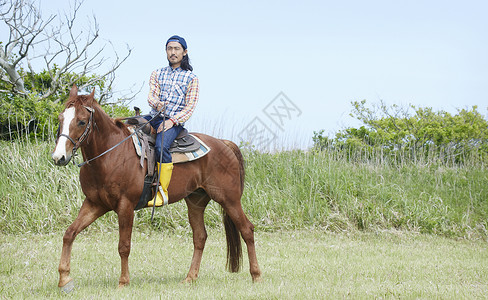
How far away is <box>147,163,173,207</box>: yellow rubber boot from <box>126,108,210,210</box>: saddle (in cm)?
6

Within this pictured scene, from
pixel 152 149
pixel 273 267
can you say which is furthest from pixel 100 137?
pixel 273 267

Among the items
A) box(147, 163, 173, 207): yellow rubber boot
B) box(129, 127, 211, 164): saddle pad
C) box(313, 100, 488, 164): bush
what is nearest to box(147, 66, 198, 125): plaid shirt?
box(129, 127, 211, 164): saddle pad

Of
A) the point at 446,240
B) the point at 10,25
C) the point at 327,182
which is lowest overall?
the point at 446,240

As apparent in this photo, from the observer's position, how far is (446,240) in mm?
9195

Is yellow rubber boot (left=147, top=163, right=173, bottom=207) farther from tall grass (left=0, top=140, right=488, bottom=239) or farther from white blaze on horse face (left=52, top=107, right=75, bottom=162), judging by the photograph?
tall grass (left=0, top=140, right=488, bottom=239)

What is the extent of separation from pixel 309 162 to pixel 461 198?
357cm

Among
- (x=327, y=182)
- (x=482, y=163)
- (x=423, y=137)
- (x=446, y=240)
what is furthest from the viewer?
(x=423, y=137)

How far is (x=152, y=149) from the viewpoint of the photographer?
202 inches

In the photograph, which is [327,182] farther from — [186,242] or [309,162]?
[186,242]

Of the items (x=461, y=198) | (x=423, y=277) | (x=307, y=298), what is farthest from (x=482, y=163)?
(x=307, y=298)

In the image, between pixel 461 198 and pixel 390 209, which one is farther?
pixel 461 198

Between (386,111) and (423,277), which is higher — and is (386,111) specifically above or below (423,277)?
above

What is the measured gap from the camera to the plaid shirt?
535 centimetres

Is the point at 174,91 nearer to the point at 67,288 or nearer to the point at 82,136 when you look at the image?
the point at 82,136
